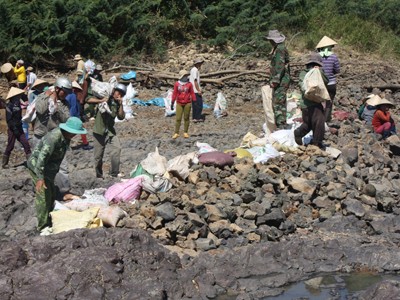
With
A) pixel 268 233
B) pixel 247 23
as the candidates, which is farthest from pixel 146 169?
pixel 247 23

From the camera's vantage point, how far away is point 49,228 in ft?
25.2

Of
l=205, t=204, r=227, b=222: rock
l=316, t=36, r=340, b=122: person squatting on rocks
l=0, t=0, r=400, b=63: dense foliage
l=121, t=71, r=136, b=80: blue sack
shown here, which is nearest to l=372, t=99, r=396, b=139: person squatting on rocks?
l=316, t=36, r=340, b=122: person squatting on rocks

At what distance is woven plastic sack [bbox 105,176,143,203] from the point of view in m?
8.49

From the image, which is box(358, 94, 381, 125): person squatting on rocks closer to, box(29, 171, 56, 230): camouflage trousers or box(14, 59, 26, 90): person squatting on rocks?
box(29, 171, 56, 230): camouflage trousers

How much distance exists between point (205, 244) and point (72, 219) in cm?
148

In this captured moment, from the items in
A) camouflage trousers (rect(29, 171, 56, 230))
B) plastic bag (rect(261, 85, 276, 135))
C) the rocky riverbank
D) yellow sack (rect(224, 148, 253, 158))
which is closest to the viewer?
the rocky riverbank

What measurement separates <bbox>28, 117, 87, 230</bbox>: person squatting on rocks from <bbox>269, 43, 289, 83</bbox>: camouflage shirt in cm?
424

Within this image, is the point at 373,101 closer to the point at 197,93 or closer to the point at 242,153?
the point at 242,153

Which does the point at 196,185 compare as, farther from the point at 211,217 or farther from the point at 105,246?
the point at 105,246

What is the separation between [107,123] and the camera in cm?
980

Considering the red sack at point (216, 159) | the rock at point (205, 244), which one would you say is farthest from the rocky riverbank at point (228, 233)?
the red sack at point (216, 159)

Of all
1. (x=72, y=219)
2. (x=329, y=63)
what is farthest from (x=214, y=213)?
(x=329, y=63)

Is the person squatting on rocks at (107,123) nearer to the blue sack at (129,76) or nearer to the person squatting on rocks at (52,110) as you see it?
the person squatting on rocks at (52,110)

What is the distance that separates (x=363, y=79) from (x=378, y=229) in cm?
1227
